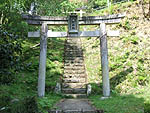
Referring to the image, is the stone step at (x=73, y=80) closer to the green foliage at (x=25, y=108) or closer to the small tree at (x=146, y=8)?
the green foliage at (x=25, y=108)

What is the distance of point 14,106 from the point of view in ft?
14.9

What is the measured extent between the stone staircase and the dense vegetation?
1.48 ft

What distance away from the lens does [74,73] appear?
1065cm

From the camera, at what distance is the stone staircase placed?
28.8ft

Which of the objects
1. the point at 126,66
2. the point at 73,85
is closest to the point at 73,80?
the point at 73,85

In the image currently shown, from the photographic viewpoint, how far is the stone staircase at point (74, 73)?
8763 millimetres

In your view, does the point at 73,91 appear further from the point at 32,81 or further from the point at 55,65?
the point at 55,65

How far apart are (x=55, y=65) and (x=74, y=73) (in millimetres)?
1658

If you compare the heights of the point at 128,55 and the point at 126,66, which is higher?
the point at 128,55

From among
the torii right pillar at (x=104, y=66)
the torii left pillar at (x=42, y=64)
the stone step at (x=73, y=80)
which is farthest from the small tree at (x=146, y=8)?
the torii left pillar at (x=42, y=64)

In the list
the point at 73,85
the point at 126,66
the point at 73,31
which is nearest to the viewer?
the point at 73,31

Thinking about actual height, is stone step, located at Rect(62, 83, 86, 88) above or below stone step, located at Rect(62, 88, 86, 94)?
above

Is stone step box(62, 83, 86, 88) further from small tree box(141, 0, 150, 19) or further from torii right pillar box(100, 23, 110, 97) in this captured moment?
small tree box(141, 0, 150, 19)

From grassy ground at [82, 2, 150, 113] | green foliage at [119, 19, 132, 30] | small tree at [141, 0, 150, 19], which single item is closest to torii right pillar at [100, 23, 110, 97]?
grassy ground at [82, 2, 150, 113]
